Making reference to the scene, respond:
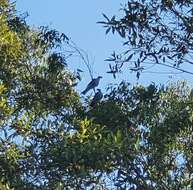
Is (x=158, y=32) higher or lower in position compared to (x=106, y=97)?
lower

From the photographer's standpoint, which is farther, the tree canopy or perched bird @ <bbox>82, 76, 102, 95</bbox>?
perched bird @ <bbox>82, 76, 102, 95</bbox>

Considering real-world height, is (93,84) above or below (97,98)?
above

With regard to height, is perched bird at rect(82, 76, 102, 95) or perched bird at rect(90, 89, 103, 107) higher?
perched bird at rect(82, 76, 102, 95)

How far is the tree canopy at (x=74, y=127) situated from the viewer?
9.24m

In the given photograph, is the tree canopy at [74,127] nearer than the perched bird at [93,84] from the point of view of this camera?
Yes

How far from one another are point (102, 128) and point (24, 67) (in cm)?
273

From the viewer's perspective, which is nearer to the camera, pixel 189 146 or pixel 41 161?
pixel 41 161

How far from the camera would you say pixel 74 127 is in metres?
10.4

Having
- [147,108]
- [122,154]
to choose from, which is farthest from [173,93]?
[122,154]

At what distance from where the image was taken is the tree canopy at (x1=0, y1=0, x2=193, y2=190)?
9242 mm

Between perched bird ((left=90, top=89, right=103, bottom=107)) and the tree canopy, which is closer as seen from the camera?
the tree canopy

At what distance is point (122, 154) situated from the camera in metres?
9.16

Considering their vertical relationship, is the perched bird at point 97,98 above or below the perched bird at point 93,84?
below

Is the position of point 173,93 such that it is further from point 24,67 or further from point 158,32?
point 158,32
